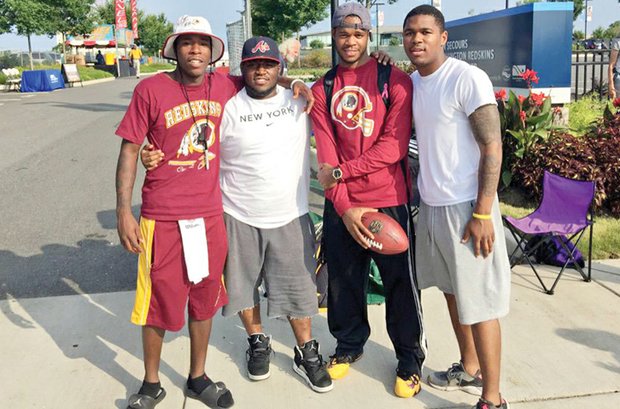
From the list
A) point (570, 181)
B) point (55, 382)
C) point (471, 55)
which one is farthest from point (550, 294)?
point (471, 55)

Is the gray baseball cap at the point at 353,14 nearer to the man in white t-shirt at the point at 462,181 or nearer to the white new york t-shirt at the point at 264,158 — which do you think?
the man in white t-shirt at the point at 462,181

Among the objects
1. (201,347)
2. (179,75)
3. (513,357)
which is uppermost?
(179,75)

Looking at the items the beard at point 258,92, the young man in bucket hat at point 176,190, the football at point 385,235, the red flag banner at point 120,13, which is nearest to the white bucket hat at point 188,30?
the young man in bucket hat at point 176,190

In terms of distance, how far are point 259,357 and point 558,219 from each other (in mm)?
2663

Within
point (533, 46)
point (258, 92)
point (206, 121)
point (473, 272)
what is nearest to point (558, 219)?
point (473, 272)

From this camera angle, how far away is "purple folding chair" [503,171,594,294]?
14.4 ft

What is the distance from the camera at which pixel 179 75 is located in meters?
2.88

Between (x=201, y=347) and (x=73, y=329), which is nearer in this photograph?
(x=201, y=347)

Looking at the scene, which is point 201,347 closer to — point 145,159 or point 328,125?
point 145,159

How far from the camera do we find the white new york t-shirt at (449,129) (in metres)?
2.61

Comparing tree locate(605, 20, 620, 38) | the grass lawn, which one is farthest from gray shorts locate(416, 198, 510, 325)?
tree locate(605, 20, 620, 38)

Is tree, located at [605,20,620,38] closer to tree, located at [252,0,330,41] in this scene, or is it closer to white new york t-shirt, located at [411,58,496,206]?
tree, located at [252,0,330,41]

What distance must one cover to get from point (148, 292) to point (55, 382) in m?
0.94

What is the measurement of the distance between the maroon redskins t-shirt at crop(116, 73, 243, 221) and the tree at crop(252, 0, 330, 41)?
34.5 m
